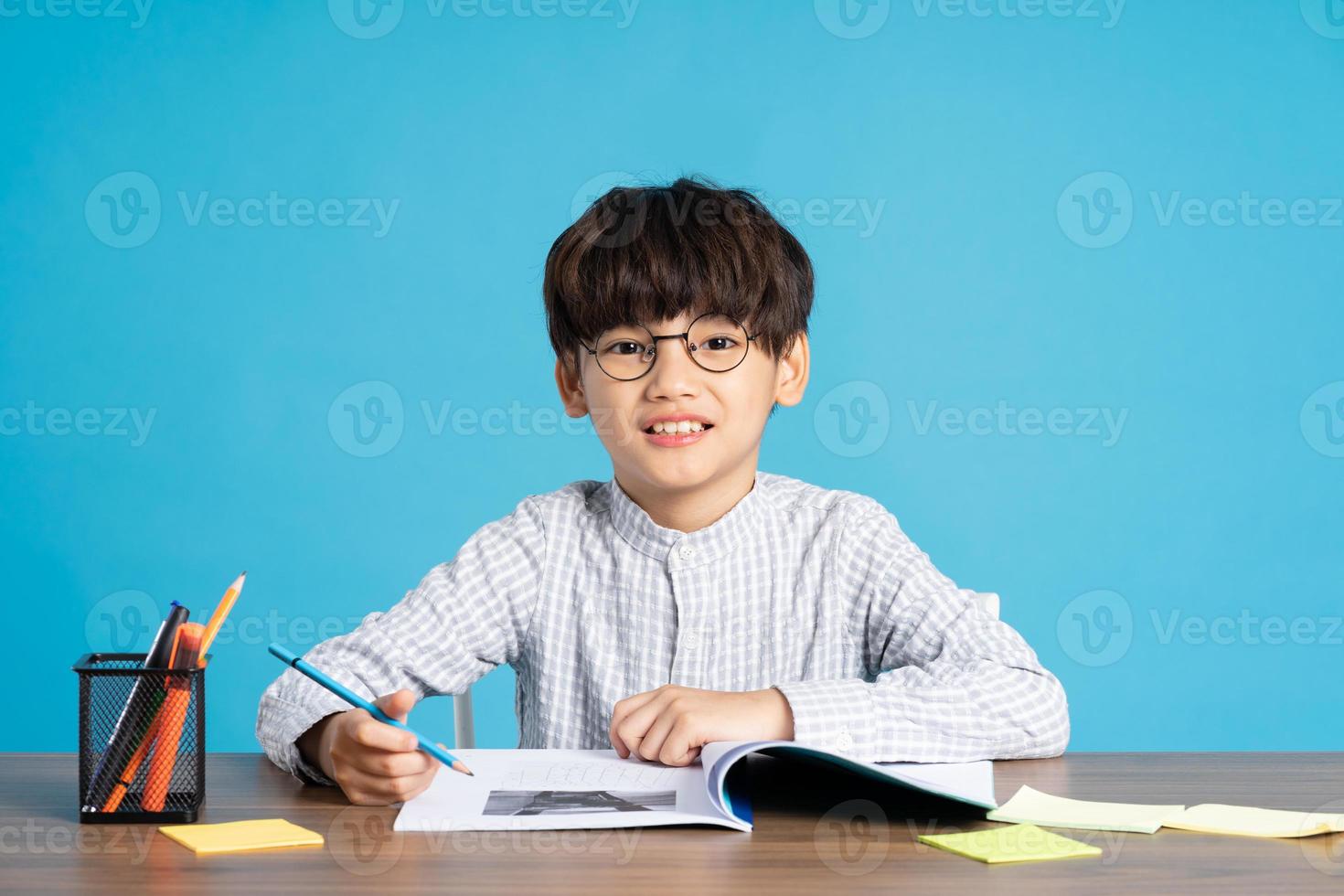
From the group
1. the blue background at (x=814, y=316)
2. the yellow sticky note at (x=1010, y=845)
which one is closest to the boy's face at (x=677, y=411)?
the yellow sticky note at (x=1010, y=845)

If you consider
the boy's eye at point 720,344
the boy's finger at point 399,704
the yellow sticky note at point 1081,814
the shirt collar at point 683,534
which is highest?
the boy's eye at point 720,344

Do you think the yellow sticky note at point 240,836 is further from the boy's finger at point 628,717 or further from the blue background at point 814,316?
the blue background at point 814,316

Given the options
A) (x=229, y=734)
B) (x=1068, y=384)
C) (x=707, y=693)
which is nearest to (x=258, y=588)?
(x=229, y=734)

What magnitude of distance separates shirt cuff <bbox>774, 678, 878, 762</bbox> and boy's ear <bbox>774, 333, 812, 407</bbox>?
0.44 metres

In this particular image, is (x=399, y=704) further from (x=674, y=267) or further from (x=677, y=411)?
(x=674, y=267)

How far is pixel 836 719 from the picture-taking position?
99 centimetres

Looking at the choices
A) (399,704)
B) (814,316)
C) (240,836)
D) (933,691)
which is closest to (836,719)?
(933,691)

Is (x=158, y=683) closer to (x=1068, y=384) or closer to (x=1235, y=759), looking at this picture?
(x=1235, y=759)

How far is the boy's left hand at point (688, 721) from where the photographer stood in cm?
95

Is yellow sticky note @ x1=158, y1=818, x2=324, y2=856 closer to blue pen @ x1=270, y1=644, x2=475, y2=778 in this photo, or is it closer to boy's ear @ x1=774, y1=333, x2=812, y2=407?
blue pen @ x1=270, y1=644, x2=475, y2=778

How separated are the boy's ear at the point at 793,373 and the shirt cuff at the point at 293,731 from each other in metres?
0.56

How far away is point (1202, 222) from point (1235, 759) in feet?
5.75

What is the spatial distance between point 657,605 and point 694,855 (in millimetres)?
580

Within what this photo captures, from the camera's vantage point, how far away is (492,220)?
2.64m
